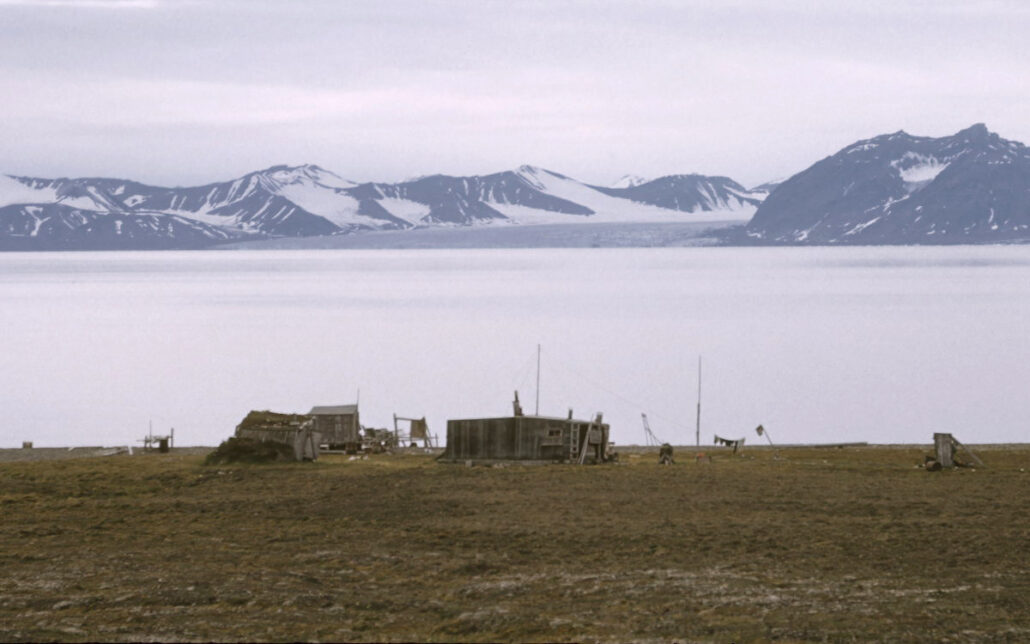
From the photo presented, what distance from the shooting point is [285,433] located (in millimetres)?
45156

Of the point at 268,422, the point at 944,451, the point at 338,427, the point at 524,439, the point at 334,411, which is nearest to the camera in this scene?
the point at 944,451

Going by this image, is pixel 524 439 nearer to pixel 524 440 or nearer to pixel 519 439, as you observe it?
pixel 524 440

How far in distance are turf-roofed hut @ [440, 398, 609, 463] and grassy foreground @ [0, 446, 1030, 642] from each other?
10.6 feet

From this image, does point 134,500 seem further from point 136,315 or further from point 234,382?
point 136,315

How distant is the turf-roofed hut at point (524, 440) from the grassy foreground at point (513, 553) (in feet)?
10.6

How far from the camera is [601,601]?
888 inches

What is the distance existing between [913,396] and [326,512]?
65.4 meters

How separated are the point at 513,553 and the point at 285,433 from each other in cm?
1957

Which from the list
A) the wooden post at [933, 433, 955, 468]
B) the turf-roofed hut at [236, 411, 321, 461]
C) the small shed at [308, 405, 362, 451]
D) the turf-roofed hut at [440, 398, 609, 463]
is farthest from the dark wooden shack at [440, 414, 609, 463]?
the wooden post at [933, 433, 955, 468]

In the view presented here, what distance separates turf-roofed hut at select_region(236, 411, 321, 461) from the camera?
1777 inches

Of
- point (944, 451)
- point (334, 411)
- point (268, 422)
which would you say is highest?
point (334, 411)

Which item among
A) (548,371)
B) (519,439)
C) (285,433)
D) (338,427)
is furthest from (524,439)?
(548,371)

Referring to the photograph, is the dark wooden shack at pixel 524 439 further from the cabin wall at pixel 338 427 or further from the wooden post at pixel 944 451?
the wooden post at pixel 944 451

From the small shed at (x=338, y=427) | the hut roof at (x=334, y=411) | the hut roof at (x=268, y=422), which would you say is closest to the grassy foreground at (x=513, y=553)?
the hut roof at (x=268, y=422)
